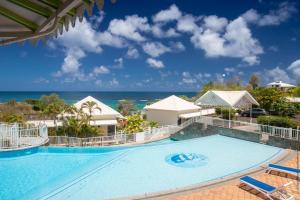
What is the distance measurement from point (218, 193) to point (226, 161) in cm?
547

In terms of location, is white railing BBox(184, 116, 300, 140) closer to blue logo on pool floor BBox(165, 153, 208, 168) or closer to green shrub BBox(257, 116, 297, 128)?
green shrub BBox(257, 116, 297, 128)

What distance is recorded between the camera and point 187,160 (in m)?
14.0

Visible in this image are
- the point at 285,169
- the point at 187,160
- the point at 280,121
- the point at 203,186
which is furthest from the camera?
the point at 280,121

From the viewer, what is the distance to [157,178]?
37.1 feet

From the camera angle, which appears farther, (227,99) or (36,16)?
(227,99)

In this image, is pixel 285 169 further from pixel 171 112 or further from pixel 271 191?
pixel 171 112

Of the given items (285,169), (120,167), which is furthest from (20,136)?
(285,169)

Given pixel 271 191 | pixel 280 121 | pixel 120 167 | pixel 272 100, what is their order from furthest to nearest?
pixel 272 100 < pixel 280 121 < pixel 120 167 < pixel 271 191

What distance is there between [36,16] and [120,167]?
1156 centimetres

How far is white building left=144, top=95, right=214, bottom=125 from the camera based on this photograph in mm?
26219

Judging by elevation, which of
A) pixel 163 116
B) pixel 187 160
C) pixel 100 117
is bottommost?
pixel 187 160

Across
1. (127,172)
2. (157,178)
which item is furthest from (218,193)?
(127,172)

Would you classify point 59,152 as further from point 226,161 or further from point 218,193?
point 218,193

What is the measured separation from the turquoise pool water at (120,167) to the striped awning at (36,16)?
7.82 meters
